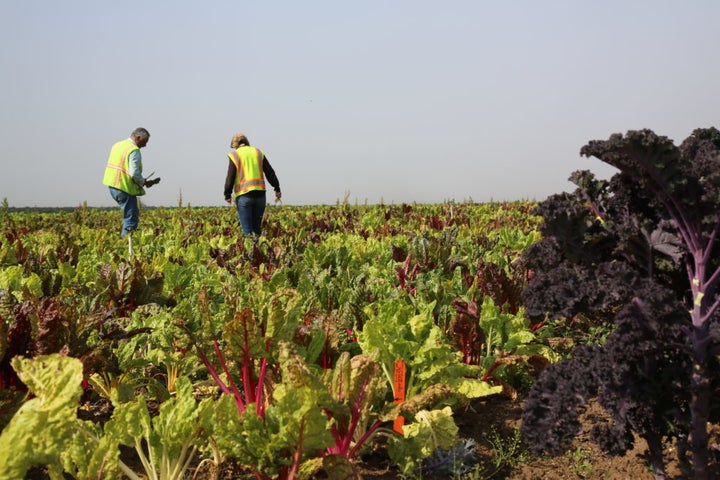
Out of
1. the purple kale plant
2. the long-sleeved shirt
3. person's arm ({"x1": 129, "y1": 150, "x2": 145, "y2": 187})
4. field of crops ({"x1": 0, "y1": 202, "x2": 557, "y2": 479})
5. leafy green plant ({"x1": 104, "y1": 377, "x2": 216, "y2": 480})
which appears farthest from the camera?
person's arm ({"x1": 129, "y1": 150, "x2": 145, "y2": 187})

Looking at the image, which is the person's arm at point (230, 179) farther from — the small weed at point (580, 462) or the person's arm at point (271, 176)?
the small weed at point (580, 462)

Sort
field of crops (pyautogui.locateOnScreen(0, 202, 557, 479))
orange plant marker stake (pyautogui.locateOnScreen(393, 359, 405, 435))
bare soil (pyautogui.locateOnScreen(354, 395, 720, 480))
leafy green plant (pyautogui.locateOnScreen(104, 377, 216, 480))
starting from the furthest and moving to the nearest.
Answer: orange plant marker stake (pyautogui.locateOnScreen(393, 359, 405, 435)) < bare soil (pyautogui.locateOnScreen(354, 395, 720, 480)) < leafy green plant (pyautogui.locateOnScreen(104, 377, 216, 480)) < field of crops (pyautogui.locateOnScreen(0, 202, 557, 479))

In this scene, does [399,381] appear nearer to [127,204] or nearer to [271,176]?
[271,176]

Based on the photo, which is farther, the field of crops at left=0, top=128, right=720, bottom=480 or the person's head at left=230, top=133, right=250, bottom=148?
the person's head at left=230, top=133, right=250, bottom=148

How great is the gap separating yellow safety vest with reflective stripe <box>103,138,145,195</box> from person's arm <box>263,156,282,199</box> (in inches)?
93.5

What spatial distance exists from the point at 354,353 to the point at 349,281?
5.81 feet

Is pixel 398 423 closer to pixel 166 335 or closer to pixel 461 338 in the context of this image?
pixel 461 338

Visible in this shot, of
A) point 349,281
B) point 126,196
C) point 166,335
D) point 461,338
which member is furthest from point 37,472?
point 126,196

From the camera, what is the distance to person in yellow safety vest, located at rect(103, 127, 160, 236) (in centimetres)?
1114

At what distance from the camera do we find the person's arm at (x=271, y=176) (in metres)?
11.1

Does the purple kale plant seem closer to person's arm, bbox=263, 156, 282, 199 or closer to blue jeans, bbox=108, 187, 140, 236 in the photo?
person's arm, bbox=263, 156, 282, 199

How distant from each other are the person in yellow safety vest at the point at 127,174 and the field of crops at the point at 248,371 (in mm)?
6444

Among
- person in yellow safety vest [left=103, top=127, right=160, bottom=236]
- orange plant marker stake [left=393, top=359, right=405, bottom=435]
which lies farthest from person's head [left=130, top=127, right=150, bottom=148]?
orange plant marker stake [left=393, top=359, right=405, bottom=435]

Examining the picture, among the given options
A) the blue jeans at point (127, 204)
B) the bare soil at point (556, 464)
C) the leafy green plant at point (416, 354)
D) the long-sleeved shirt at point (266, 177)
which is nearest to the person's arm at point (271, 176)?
the long-sleeved shirt at point (266, 177)
